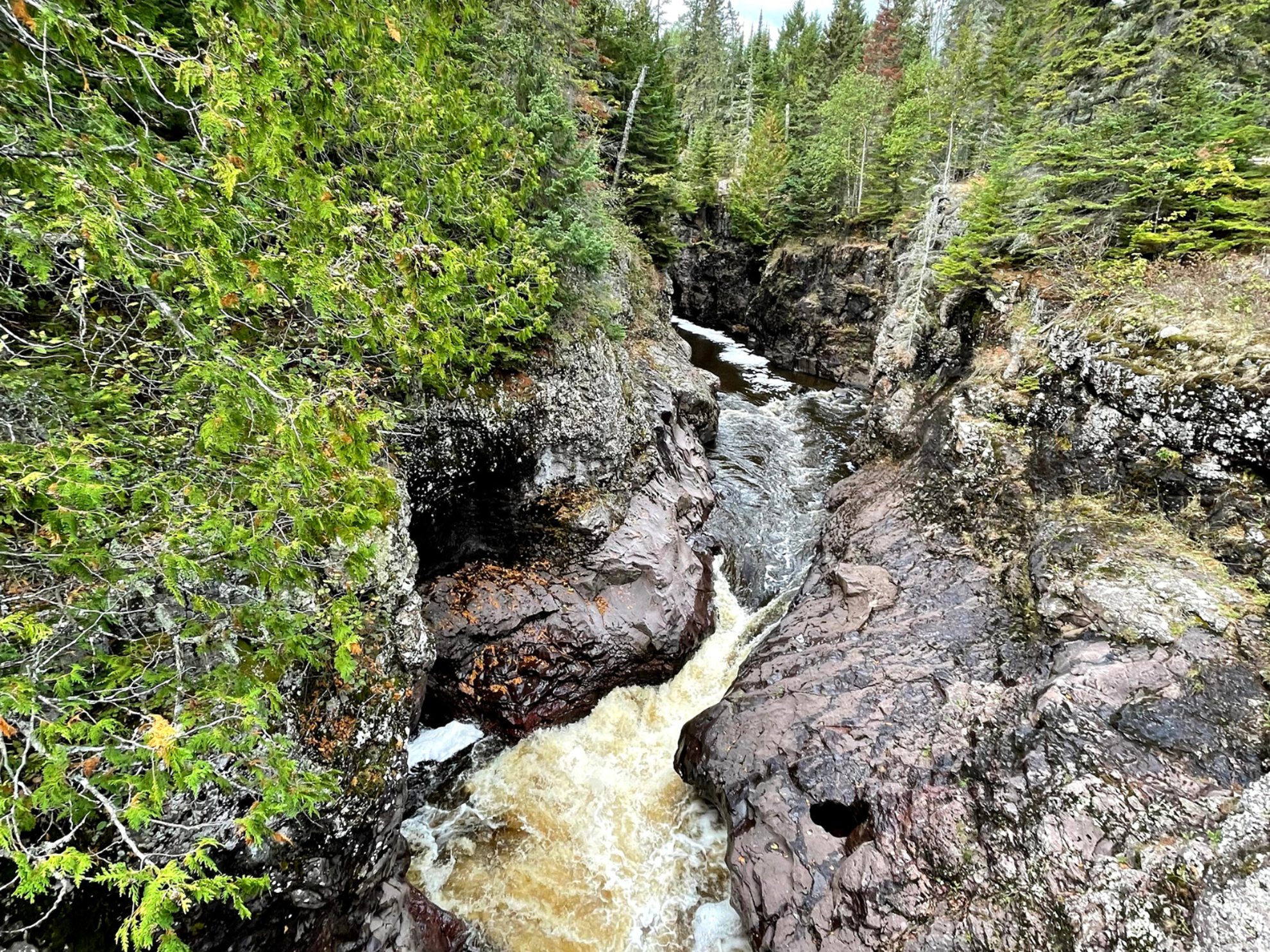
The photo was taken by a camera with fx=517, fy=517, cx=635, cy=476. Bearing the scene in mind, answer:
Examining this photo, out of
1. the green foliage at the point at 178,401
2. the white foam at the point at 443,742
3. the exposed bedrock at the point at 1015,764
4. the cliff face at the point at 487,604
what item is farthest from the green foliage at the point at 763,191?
the white foam at the point at 443,742

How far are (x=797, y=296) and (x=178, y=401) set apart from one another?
3087 cm

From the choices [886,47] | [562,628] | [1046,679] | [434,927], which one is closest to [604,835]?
[434,927]

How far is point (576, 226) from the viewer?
33.7 ft

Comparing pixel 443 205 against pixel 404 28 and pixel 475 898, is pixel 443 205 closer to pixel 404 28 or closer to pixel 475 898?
pixel 404 28

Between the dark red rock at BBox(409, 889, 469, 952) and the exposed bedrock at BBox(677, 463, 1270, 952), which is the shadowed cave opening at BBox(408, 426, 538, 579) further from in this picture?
the exposed bedrock at BBox(677, 463, 1270, 952)

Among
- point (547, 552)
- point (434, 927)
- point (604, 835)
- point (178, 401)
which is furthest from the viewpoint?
point (547, 552)

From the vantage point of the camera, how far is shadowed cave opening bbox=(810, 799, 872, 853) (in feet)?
21.5

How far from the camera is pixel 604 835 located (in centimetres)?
770

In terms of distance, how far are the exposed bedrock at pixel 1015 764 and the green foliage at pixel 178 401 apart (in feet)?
19.1

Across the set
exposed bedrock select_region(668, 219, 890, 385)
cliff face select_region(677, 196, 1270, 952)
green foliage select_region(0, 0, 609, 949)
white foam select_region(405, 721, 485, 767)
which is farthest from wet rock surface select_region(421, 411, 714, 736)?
exposed bedrock select_region(668, 219, 890, 385)

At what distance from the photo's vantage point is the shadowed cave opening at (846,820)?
258 inches

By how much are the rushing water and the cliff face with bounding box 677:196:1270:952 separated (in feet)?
2.23

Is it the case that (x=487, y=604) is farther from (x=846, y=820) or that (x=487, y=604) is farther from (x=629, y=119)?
(x=629, y=119)

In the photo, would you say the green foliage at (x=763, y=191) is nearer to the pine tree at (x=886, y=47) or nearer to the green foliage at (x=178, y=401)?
the pine tree at (x=886, y=47)
